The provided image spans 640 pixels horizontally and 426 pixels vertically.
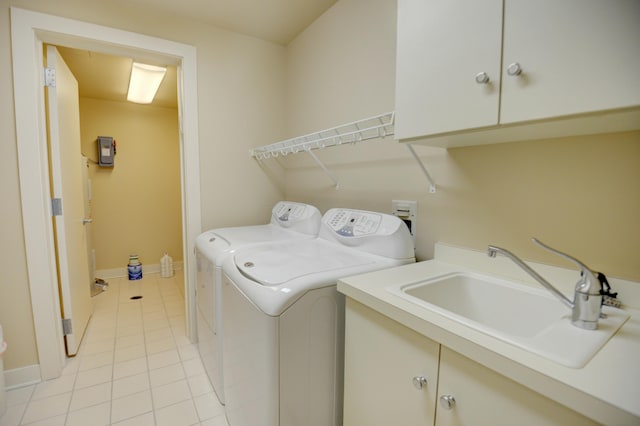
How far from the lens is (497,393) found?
66 cm

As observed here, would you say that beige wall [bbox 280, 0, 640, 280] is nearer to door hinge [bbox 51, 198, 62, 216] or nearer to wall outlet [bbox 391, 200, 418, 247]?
wall outlet [bbox 391, 200, 418, 247]

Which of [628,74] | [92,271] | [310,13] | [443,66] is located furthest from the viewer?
[92,271]

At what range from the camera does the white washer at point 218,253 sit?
1653 mm

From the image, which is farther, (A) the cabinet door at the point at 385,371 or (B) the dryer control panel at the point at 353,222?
(B) the dryer control panel at the point at 353,222

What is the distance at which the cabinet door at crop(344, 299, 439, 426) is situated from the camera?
2.72 feet

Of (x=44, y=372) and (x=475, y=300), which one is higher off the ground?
(x=475, y=300)

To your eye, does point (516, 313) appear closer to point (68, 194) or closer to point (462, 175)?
point (462, 175)

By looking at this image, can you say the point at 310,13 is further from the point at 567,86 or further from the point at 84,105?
the point at 84,105

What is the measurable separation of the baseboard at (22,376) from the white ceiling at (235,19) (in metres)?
2.46

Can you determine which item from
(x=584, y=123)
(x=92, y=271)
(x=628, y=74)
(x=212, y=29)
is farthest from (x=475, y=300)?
(x=92, y=271)

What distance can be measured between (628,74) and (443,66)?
0.47 meters

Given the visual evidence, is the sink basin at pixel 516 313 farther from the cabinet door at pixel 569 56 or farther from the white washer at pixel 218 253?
the white washer at pixel 218 253

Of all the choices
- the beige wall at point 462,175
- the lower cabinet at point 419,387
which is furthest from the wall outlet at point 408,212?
the lower cabinet at point 419,387

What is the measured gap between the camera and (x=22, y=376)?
1.90 m
